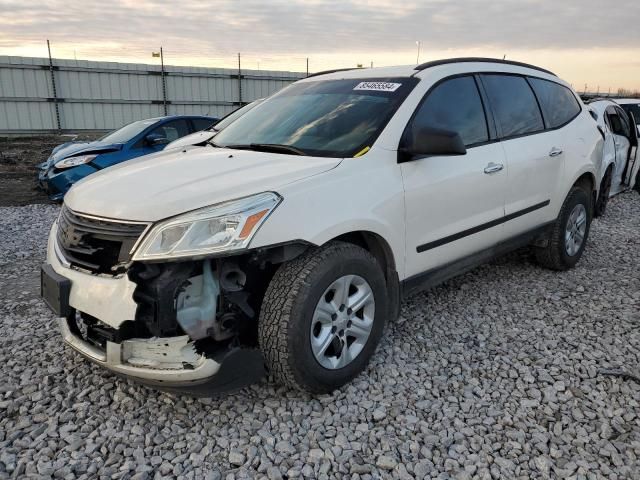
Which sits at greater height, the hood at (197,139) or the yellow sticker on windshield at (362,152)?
the yellow sticker on windshield at (362,152)

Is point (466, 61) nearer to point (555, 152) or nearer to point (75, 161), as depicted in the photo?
point (555, 152)

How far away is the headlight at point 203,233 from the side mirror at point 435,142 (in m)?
1.06

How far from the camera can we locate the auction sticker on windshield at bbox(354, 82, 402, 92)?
129 inches

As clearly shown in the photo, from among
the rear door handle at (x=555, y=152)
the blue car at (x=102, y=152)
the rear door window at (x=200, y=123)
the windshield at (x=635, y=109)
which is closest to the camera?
the rear door handle at (x=555, y=152)

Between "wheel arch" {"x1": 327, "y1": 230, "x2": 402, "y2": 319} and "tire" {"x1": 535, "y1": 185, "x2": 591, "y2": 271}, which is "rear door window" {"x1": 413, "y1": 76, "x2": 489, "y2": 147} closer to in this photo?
"wheel arch" {"x1": 327, "y1": 230, "x2": 402, "y2": 319}

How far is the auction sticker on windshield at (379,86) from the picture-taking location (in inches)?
129

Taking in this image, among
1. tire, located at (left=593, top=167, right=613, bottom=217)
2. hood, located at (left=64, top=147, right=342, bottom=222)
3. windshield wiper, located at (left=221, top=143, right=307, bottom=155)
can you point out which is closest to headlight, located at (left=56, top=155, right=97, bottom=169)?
hood, located at (left=64, top=147, right=342, bottom=222)

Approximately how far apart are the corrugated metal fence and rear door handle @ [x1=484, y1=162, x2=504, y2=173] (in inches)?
700

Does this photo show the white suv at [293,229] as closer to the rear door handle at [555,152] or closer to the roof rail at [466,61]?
the roof rail at [466,61]

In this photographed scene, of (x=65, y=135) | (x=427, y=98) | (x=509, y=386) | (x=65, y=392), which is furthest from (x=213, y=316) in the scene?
(x=65, y=135)

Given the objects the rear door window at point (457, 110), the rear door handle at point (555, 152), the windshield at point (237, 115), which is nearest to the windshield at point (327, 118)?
the rear door window at point (457, 110)

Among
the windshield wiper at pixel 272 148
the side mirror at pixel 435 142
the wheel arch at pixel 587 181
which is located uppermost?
the side mirror at pixel 435 142

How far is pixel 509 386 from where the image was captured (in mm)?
2902

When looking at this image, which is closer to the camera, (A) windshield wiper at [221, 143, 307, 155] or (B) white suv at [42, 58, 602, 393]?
(B) white suv at [42, 58, 602, 393]
